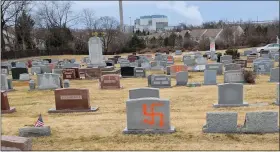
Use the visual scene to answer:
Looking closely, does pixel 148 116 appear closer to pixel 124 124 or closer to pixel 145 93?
pixel 124 124

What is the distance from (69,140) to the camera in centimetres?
809

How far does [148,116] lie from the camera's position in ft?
27.6

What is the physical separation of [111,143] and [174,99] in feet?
19.8

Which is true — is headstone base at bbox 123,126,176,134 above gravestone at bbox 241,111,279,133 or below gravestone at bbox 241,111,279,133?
below

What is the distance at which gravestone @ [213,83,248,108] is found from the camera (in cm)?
1119

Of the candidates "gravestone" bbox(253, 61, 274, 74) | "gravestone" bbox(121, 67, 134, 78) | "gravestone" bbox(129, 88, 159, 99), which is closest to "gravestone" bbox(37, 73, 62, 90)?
"gravestone" bbox(121, 67, 134, 78)

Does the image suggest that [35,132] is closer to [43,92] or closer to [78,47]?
[43,92]

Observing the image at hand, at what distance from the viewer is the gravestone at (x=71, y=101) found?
464 inches

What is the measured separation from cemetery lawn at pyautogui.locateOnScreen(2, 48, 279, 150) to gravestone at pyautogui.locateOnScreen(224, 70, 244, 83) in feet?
4.09

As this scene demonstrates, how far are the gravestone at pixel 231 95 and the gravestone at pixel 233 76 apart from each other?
556 centimetres

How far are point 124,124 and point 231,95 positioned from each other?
3.92m

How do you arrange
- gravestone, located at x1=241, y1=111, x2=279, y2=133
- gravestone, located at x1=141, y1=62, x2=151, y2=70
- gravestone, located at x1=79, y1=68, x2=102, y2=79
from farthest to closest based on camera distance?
1. gravestone, located at x1=141, y1=62, x2=151, y2=70
2. gravestone, located at x1=79, y1=68, x2=102, y2=79
3. gravestone, located at x1=241, y1=111, x2=279, y2=133

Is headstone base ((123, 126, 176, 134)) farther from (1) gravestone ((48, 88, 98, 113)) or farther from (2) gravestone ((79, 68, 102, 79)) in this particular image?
(2) gravestone ((79, 68, 102, 79))

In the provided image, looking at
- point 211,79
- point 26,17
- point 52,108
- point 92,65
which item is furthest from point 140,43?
point 52,108
